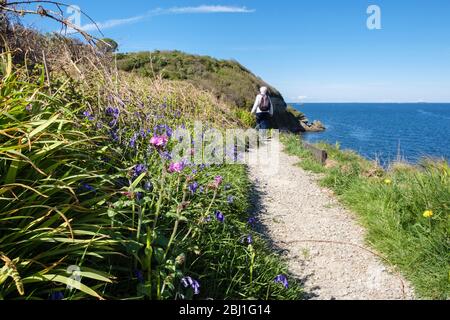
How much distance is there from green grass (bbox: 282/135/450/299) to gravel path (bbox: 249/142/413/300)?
0.47 ft

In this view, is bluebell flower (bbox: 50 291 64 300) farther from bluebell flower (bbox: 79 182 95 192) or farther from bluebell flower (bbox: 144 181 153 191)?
bluebell flower (bbox: 144 181 153 191)

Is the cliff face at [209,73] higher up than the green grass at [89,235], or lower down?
higher up

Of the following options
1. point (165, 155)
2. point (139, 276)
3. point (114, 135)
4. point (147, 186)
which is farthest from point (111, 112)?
point (139, 276)

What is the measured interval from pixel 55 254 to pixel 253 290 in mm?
1383

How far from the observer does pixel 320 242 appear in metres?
3.94

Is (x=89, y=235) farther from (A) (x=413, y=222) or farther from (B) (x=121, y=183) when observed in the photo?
(A) (x=413, y=222)

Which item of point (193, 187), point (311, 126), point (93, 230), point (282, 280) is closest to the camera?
point (93, 230)

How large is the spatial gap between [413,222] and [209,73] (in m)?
20.7

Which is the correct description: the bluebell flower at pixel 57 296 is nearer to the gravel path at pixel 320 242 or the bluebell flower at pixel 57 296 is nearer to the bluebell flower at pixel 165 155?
the bluebell flower at pixel 165 155

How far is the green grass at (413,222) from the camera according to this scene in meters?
3.03

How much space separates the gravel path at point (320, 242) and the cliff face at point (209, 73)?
1153 centimetres

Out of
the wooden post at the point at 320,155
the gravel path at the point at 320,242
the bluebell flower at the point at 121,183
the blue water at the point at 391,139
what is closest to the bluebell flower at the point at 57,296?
the bluebell flower at the point at 121,183

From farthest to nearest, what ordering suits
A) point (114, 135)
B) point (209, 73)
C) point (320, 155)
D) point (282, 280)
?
point (209, 73), point (320, 155), point (114, 135), point (282, 280)
